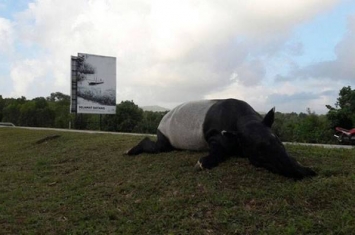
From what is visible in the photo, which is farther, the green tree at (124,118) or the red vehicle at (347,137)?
the green tree at (124,118)

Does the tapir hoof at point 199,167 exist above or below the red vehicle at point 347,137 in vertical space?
below

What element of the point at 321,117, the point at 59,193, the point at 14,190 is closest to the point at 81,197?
the point at 59,193

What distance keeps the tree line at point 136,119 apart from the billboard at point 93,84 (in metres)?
2.09

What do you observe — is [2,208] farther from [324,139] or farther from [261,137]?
[324,139]

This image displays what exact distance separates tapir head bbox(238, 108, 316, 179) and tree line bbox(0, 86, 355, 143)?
8.85 meters

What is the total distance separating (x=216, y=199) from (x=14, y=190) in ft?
11.7

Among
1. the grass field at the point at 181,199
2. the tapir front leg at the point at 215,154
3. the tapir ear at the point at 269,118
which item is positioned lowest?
the grass field at the point at 181,199

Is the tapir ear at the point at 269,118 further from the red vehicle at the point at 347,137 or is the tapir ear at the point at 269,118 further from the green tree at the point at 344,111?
the green tree at the point at 344,111

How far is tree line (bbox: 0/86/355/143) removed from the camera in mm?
14594

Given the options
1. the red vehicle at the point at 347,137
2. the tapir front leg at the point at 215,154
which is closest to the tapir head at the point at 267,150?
the tapir front leg at the point at 215,154

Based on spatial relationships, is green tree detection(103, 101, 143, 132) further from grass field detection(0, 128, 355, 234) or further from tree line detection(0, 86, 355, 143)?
grass field detection(0, 128, 355, 234)

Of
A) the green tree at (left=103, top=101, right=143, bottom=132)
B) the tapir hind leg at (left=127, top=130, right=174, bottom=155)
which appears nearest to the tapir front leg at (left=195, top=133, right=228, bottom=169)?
the tapir hind leg at (left=127, top=130, right=174, bottom=155)

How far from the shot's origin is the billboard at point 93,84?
2188 centimetres

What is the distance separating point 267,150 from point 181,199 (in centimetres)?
131
